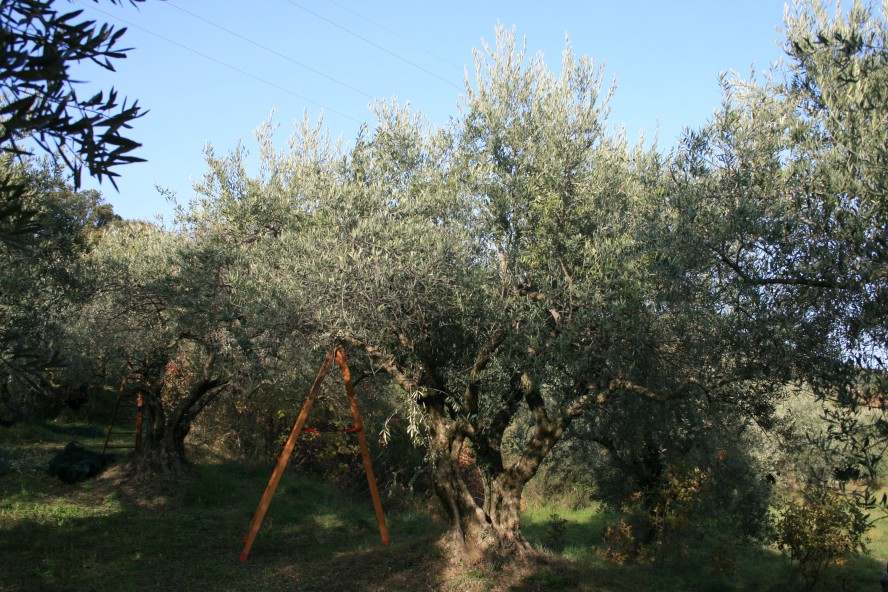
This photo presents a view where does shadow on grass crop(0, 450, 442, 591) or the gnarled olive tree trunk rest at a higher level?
the gnarled olive tree trunk

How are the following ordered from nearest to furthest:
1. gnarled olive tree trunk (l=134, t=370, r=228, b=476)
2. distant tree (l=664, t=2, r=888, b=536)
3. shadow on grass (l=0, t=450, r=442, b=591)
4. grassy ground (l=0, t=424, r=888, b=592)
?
distant tree (l=664, t=2, r=888, b=536) → grassy ground (l=0, t=424, r=888, b=592) → shadow on grass (l=0, t=450, r=442, b=591) → gnarled olive tree trunk (l=134, t=370, r=228, b=476)

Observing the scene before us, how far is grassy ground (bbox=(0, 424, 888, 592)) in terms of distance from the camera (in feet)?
38.2

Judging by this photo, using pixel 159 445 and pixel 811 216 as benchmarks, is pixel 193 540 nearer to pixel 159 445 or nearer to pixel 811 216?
pixel 159 445

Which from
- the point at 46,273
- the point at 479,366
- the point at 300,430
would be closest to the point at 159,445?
the point at 46,273

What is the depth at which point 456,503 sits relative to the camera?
12.2 m

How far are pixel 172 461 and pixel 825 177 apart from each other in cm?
1699

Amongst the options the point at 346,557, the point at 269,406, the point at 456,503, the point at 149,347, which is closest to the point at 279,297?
the point at 456,503

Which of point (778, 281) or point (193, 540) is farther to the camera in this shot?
point (193, 540)

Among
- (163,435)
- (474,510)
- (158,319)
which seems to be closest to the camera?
(474,510)

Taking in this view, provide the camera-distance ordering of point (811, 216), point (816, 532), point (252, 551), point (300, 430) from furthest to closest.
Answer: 1. point (816, 532)
2. point (252, 551)
3. point (300, 430)
4. point (811, 216)

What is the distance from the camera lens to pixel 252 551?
14.1 meters

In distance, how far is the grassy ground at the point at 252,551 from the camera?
458 inches

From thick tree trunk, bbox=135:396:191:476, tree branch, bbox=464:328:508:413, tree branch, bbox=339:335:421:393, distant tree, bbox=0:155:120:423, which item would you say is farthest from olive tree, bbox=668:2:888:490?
thick tree trunk, bbox=135:396:191:476

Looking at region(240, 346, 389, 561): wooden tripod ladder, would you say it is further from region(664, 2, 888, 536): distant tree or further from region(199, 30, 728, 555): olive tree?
region(664, 2, 888, 536): distant tree
